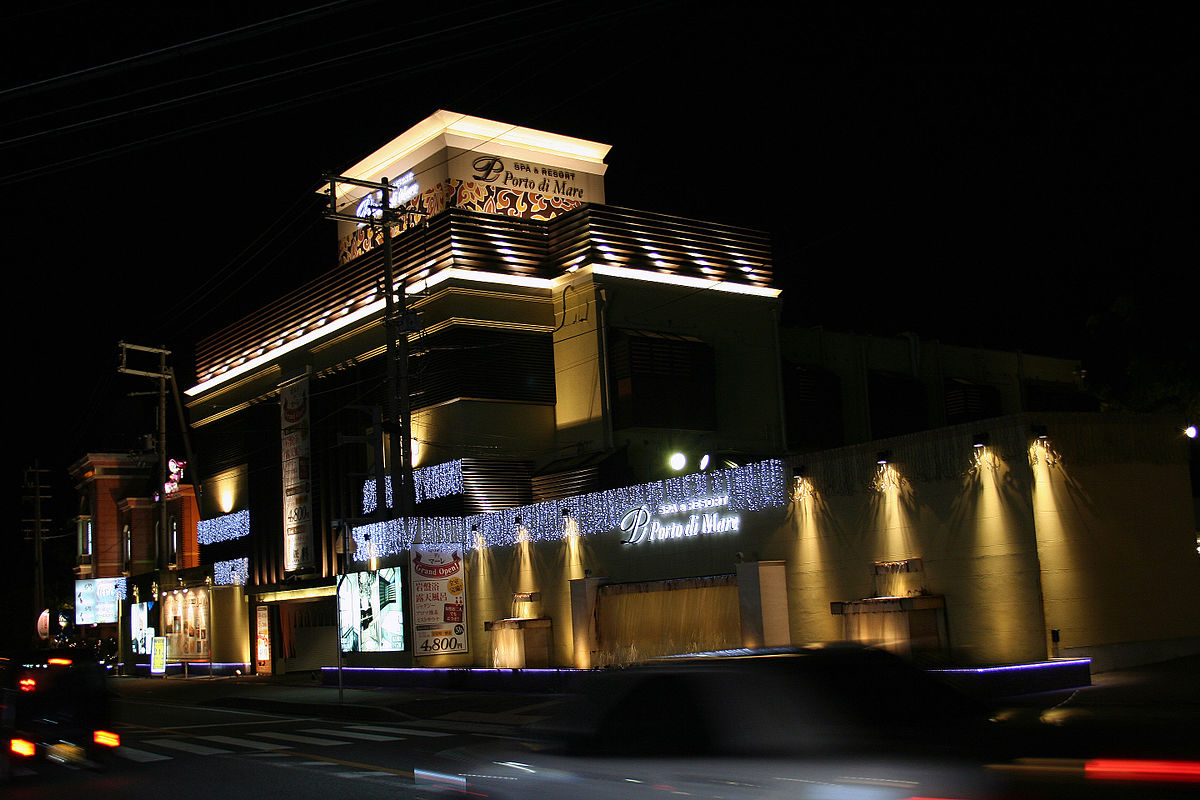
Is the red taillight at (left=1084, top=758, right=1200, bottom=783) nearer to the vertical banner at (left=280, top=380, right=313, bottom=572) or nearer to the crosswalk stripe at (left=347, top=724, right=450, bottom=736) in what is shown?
the crosswalk stripe at (left=347, top=724, right=450, bottom=736)

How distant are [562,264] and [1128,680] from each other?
20.8 metres

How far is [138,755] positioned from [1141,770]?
15160mm

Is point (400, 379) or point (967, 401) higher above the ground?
point (400, 379)

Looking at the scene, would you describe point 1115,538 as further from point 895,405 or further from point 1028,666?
point 895,405

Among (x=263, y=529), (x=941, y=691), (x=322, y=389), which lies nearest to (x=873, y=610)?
(x=941, y=691)

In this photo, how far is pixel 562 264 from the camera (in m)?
34.0

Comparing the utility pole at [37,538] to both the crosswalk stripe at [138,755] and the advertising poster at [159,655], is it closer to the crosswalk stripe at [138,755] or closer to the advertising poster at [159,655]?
the advertising poster at [159,655]

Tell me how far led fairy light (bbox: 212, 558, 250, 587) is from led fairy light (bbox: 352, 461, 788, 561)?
42.0 ft

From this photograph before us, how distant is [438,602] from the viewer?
29141 mm

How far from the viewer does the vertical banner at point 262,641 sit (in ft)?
136

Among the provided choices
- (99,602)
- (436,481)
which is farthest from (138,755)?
(99,602)

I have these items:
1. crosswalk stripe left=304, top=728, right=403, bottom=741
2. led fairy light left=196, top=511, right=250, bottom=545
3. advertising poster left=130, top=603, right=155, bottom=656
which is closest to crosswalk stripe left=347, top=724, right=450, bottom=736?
crosswalk stripe left=304, top=728, right=403, bottom=741

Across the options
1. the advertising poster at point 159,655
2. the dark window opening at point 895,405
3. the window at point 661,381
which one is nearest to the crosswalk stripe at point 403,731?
the window at point 661,381

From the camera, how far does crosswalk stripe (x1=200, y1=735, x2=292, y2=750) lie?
17.1m
